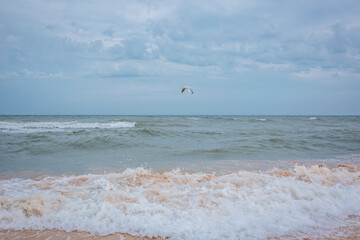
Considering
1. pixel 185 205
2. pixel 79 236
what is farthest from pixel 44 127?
pixel 185 205

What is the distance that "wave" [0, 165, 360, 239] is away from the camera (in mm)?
3131

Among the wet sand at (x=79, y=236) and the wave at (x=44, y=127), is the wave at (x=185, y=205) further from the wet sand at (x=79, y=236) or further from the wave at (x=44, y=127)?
the wave at (x=44, y=127)

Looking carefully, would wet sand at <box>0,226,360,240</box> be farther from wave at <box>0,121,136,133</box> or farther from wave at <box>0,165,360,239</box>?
wave at <box>0,121,136,133</box>

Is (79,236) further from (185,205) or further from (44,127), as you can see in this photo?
(44,127)

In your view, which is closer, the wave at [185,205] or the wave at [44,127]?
the wave at [185,205]

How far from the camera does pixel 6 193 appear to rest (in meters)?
4.26

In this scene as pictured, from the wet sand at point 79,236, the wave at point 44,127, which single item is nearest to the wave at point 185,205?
the wet sand at point 79,236

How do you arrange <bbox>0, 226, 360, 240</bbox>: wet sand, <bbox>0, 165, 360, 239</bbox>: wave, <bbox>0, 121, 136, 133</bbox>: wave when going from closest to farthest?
<bbox>0, 226, 360, 240</bbox>: wet sand → <bbox>0, 165, 360, 239</bbox>: wave → <bbox>0, 121, 136, 133</bbox>: wave

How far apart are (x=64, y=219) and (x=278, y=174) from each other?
13.8 ft

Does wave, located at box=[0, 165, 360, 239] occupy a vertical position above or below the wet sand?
above

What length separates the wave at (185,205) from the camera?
3131 millimetres

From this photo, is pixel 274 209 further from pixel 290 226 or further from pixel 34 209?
pixel 34 209

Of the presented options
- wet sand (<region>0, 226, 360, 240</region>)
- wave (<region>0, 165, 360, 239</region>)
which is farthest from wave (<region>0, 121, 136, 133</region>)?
wet sand (<region>0, 226, 360, 240</region>)

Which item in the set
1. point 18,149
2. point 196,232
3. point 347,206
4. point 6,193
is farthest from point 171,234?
point 18,149
